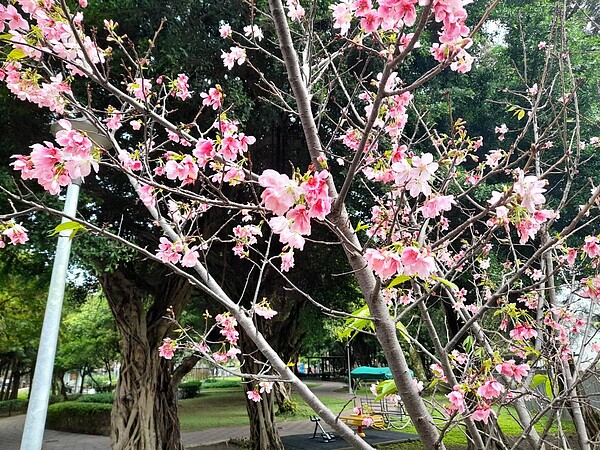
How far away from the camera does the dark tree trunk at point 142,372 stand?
19.7 feet

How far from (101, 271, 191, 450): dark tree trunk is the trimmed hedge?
20.7 ft

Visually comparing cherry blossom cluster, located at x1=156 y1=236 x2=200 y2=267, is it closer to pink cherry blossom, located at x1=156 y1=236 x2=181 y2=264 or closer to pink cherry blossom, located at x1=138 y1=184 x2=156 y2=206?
pink cherry blossom, located at x1=156 y1=236 x2=181 y2=264

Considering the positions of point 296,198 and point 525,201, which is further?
→ point 525,201

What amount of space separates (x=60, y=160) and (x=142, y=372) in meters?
5.61

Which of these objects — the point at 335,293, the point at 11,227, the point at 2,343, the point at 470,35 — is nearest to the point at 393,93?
the point at 470,35

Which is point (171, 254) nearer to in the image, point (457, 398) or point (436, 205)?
point (436, 205)

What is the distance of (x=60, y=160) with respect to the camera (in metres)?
1.31

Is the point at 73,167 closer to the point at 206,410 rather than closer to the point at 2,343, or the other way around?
the point at 2,343

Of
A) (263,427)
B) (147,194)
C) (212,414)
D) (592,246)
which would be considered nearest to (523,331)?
(592,246)

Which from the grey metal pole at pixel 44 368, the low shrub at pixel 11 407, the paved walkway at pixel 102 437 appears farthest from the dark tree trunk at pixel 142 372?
the low shrub at pixel 11 407

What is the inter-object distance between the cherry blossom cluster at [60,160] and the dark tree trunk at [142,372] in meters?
5.14

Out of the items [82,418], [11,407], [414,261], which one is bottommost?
[82,418]

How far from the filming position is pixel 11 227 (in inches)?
68.1

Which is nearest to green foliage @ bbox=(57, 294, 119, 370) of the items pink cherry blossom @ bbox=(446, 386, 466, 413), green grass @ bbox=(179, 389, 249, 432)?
green grass @ bbox=(179, 389, 249, 432)
